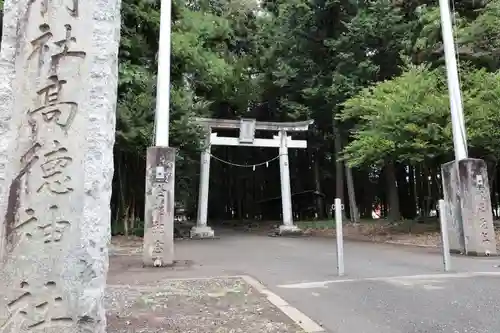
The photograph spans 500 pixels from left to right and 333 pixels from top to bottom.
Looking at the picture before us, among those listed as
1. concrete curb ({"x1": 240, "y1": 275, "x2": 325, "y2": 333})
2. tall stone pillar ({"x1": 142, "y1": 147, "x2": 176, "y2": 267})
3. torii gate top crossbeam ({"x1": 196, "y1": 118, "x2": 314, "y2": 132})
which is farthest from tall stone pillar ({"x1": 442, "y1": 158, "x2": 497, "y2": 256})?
torii gate top crossbeam ({"x1": 196, "y1": 118, "x2": 314, "y2": 132})

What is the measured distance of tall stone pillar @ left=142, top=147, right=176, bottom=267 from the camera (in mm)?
8750

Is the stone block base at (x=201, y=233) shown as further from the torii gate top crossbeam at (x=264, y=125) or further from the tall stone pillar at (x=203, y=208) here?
the torii gate top crossbeam at (x=264, y=125)

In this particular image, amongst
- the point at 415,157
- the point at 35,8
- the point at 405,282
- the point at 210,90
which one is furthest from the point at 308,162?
the point at 35,8

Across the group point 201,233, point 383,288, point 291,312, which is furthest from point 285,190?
point 291,312

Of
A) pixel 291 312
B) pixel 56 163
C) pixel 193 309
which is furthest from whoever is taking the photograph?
pixel 193 309

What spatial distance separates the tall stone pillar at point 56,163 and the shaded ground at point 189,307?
1.25 meters

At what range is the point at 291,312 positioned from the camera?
4.59m

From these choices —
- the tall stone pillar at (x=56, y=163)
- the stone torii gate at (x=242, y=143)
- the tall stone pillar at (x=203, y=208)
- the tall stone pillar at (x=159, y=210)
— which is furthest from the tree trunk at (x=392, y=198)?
the tall stone pillar at (x=56, y=163)

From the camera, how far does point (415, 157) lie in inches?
488

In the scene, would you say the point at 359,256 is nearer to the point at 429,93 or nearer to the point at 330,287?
the point at 330,287

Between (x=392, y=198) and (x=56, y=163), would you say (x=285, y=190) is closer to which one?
(x=392, y=198)

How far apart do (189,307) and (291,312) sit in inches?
44.6

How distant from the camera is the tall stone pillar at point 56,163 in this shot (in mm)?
2758

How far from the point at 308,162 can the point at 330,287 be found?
21.4 m
